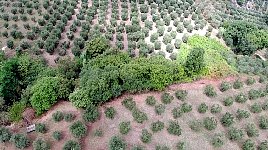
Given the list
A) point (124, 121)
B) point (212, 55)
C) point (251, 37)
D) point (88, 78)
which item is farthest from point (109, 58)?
point (251, 37)

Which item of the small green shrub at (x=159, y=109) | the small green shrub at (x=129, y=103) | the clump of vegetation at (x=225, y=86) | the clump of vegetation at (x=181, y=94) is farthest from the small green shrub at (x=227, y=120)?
the small green shrub at (x=129, y=103)

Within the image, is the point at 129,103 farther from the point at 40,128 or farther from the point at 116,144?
the point at 40,128

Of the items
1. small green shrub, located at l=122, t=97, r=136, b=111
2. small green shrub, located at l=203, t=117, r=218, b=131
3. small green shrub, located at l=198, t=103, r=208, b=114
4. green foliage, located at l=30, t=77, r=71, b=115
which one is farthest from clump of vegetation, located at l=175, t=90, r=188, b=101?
green foliage, located at l=30, t=77, r=71, b=115

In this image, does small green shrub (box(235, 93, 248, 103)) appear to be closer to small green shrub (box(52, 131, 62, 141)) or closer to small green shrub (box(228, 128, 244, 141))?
small green shrub (box(228, 128, 244, 141))

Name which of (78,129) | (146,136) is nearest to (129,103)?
(146,136)

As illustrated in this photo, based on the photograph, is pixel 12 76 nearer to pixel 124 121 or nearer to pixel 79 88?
pixel 79 88

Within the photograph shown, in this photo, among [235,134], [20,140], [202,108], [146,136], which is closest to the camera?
[20,140]
